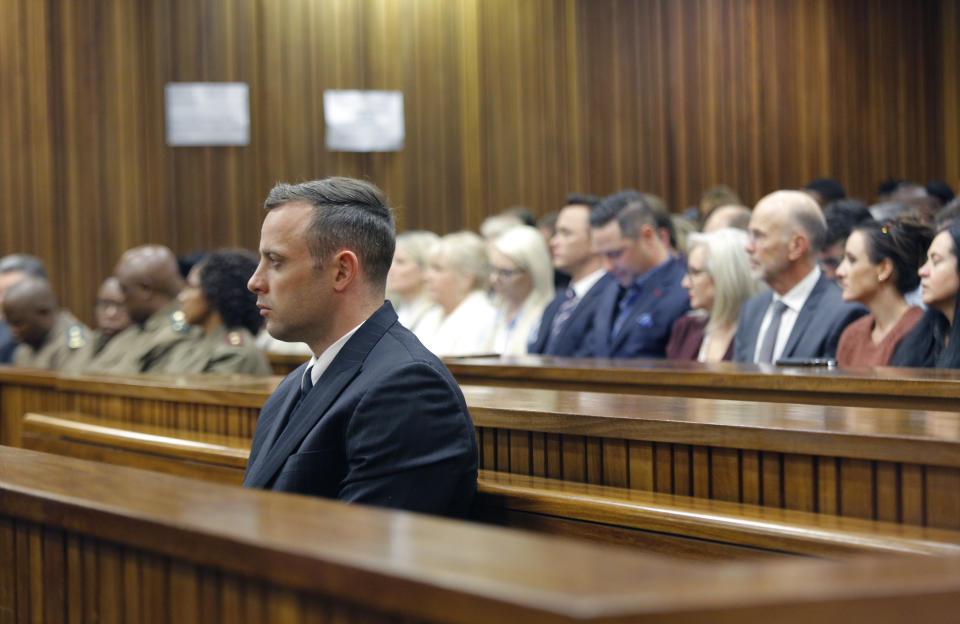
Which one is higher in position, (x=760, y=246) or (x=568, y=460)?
(x=760, y=246)

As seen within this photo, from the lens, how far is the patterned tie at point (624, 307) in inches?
183

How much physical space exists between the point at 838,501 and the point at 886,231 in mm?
2328

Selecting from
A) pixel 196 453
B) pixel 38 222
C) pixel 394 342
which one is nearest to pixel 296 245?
pixel 394 342

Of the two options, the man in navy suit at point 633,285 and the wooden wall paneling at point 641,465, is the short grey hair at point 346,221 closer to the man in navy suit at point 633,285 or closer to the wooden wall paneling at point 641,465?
the wooden wall paneling at point 641,465

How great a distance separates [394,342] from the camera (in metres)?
1.90

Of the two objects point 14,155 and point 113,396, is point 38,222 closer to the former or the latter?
point 14,155

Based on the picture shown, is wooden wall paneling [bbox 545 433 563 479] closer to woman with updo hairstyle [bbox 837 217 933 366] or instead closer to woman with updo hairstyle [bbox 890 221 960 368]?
woman with updo hairstyle [bbox 890 221 960 368]

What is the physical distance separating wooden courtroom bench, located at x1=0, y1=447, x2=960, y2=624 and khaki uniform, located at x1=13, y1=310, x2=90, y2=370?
4221mm

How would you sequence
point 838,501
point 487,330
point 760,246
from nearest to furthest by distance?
point 838,501
point 760,246
point 487,330

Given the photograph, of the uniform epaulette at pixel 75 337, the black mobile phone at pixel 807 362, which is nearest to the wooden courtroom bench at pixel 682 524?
the black mobile phone at pixel 807 362

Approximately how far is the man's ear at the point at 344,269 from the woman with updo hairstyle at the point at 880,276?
2.05 meters

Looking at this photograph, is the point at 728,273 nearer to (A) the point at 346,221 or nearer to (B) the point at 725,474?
(A) the point at 346,221

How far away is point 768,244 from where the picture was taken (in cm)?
396

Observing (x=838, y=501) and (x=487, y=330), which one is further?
(x=487, y=330)
